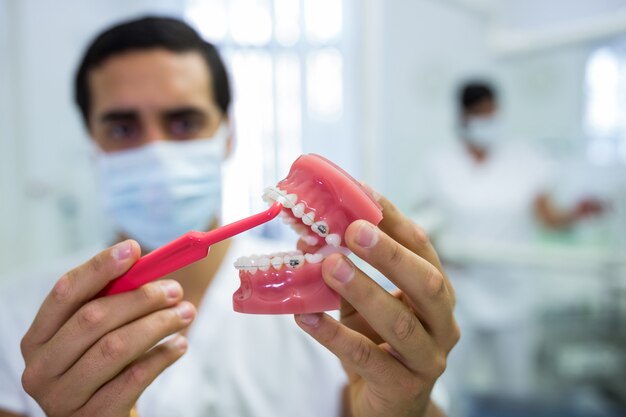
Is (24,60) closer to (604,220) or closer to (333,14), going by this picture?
(333,14)

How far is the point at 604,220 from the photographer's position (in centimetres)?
219

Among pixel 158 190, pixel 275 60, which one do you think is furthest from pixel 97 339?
pixel 275 60

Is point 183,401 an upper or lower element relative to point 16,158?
lower

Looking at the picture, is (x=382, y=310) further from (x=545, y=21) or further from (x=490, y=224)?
(x=545, y=21)

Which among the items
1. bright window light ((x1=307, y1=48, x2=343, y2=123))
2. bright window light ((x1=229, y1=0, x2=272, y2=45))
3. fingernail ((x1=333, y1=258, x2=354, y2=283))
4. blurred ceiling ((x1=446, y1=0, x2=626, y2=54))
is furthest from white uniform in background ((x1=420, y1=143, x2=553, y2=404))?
fingernail ((x1=333, y1=258, x2=354, y2=283))

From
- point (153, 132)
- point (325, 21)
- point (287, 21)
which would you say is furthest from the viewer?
point (325, 21)

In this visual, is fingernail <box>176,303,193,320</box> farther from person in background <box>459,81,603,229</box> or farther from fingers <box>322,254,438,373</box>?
person in background <box>459,81,603,229</box>

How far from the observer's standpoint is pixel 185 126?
0.91 meters

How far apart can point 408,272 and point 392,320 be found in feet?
0.16

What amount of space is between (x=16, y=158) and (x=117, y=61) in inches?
35.6

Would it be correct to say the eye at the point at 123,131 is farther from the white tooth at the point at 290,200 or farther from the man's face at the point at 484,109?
the man's face at the point at 484,109

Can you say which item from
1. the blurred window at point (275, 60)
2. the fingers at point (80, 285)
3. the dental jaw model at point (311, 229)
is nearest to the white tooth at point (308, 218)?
the dental jaw model at point (311, 229)

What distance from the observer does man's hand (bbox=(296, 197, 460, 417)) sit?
45cm

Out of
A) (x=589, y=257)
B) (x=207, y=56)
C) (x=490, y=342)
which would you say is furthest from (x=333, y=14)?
(x=490, y=342)
